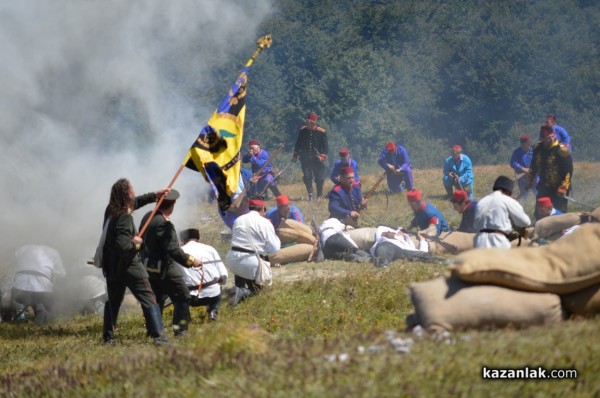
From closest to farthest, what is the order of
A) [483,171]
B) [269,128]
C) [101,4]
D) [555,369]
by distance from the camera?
[555,369]
[101,4]
[483,171]
[269,128]

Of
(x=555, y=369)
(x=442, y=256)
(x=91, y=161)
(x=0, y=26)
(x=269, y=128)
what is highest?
(x=269, y=128)

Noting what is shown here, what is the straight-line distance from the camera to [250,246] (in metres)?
12.7

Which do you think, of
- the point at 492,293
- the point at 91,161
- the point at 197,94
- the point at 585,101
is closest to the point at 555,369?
the point at 492,293

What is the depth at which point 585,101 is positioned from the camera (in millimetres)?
37438

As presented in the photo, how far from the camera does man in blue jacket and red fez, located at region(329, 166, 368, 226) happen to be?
56.4ft

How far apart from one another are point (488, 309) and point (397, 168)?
16.8 metres

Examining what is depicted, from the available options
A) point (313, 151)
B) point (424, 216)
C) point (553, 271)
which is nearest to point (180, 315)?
point (553, 271)

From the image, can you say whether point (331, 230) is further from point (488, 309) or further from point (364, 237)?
point (488, 309)

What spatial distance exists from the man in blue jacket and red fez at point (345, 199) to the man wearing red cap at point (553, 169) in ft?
10.7

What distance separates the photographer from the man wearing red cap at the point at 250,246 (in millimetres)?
12641

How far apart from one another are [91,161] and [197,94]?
26.8 ft

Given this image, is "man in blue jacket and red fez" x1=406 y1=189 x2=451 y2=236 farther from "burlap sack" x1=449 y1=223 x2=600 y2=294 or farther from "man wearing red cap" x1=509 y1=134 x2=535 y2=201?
"burlap sack" x1=449 y1=223 x2=600 y2=294

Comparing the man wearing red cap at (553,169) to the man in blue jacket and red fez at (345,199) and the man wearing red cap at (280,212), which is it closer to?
the man in blue jacket and red fez at (345,199)

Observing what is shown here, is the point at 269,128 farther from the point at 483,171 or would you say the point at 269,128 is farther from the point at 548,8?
the point at 548,8
